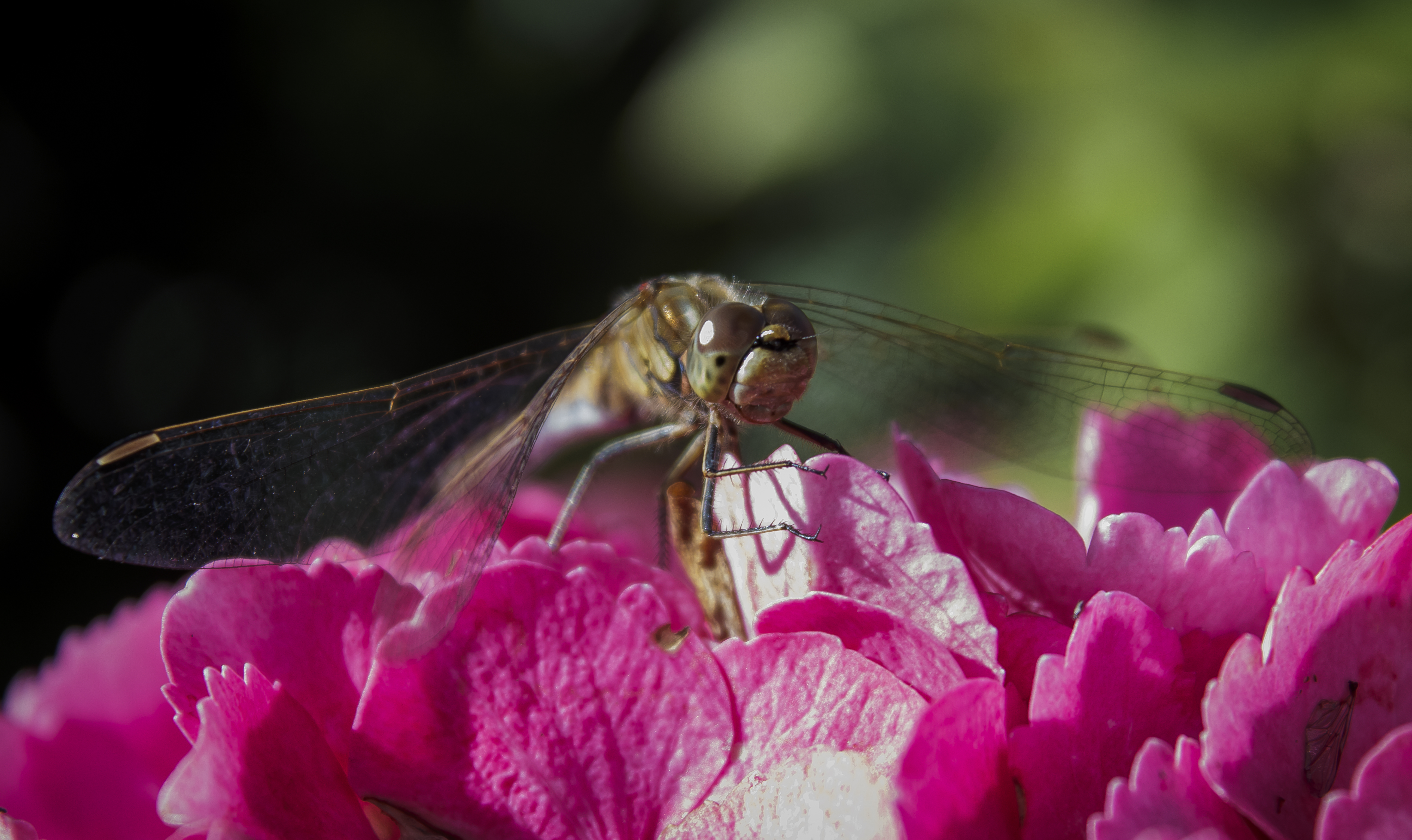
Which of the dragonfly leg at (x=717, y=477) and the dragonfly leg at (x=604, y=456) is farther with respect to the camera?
the dragonfly leg at (x=604, y=456)

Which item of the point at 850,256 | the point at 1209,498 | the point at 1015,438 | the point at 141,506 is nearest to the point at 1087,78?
the point at 850,256

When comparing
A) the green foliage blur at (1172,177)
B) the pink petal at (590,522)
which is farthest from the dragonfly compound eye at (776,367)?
the green foliage blur at (1172,177)

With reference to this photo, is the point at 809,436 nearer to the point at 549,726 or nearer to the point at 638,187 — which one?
the point at 549,726

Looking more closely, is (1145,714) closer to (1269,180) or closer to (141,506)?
(141,506)

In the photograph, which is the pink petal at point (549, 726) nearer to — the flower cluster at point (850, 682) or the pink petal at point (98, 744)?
the flower cluster at point (850, 682)

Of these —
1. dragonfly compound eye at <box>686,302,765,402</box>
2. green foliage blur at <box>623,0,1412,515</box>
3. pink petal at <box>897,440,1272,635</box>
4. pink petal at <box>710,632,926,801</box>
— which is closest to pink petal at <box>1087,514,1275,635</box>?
pink petal at <box>897,440,1272,635</box>

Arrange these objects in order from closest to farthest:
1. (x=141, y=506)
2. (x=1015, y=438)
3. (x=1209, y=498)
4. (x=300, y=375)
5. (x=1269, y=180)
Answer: (x=141, y=506)
(x=1209, y=498)
(x=1015, y=438)
(x=1269, y=180)
(x=300, y=375)
